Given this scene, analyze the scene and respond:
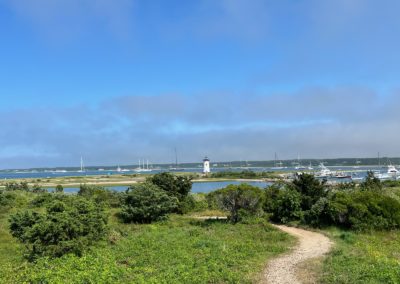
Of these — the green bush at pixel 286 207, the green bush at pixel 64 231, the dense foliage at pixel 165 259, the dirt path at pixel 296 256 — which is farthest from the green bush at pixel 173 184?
the green bush at pixel 64 231

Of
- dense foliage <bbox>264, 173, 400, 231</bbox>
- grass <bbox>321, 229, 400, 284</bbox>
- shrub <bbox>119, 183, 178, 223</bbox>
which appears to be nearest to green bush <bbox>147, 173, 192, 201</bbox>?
shrub <bbox>119, 183, 178, 223</bbox>

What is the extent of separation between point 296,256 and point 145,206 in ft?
37.8

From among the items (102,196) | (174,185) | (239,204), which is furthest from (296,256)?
(102,196)

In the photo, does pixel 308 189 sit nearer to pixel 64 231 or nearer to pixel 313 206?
pixel 313 206

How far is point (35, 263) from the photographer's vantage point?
1263 centimetres

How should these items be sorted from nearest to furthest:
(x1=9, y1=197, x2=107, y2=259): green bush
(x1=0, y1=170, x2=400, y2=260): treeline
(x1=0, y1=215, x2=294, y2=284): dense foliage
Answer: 1. (x1=0, y1=215, x2=294, y2=284): dense foliage
2. (x1=9, y1=197, x2=107, y2=259): green bush
3. (x1=0, y1=170, x2=400, y2=260): treeline

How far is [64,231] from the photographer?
13.7m

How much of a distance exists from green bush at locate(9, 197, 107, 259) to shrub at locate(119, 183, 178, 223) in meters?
7.93

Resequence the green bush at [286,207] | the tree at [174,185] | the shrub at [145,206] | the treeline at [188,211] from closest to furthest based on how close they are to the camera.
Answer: the treeline at [188,211], the green bush at [286,207], the shrub at [145,206], the tree at [174,185]

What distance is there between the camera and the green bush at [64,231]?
13.4 meters

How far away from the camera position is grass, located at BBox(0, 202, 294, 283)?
10516 millimetres

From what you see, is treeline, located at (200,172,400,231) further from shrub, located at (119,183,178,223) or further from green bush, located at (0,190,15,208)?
green bush, located at (0,190,15,208)

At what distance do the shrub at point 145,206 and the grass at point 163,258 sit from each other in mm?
3310

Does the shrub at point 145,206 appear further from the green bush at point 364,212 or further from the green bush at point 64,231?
the green bush at point 364,212
